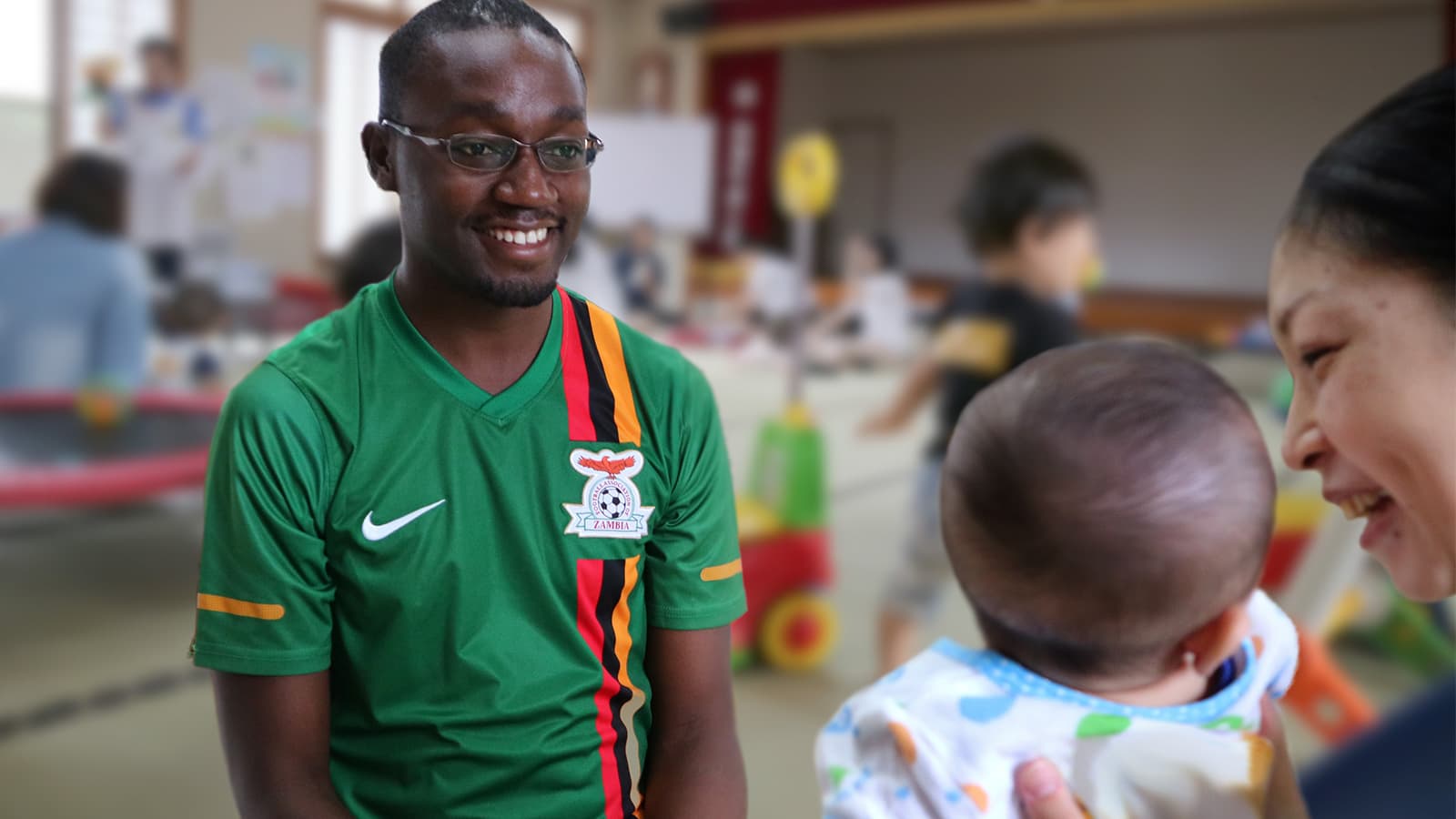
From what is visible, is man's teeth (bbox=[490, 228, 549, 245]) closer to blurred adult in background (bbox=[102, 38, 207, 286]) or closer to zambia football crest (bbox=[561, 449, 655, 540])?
zambia football crest (bbox=[561, 449, 655, 540])

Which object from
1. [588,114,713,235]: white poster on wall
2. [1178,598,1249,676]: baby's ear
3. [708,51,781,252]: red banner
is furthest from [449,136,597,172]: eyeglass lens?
[708,51,781,252]: red banner

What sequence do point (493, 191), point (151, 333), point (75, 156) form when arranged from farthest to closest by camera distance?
point (151, 333) → point (75, 156) → point (493, 191)

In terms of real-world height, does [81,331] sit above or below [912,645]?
above

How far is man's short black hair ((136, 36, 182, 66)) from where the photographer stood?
2.07 m

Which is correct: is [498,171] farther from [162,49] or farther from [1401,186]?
[162,49]

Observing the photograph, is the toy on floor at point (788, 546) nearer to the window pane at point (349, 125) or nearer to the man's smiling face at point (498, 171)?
the window pane at point (349, 125)

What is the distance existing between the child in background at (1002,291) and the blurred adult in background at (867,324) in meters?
4.72

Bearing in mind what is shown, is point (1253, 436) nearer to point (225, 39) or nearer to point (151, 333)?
point (225, 39)

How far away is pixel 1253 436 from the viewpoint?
60cm

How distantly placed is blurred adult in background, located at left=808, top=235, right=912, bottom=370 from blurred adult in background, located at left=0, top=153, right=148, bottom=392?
4.63 meters

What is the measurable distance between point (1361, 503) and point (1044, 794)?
215 mm

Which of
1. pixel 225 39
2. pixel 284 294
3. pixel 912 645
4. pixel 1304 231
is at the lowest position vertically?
pixel 912 645

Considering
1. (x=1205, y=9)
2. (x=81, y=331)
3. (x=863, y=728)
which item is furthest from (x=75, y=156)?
(x=1205, y=9)

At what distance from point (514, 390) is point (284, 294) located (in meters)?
1.08
